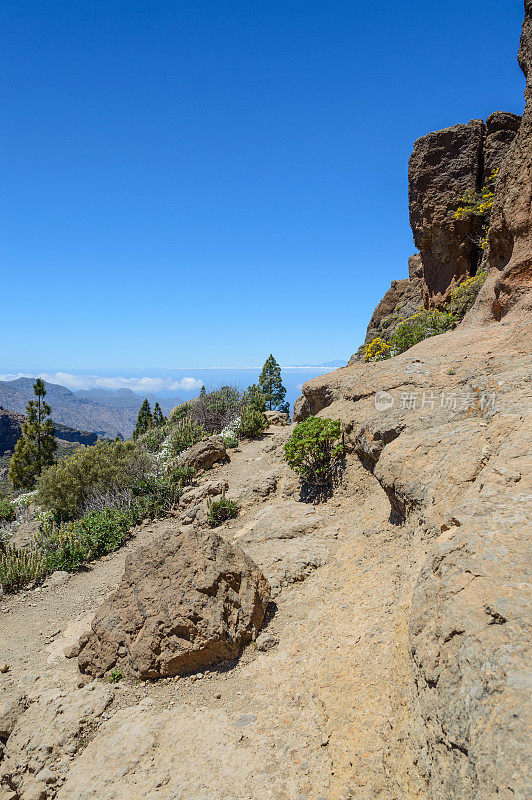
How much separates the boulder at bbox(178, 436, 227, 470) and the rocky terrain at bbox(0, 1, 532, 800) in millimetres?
5117

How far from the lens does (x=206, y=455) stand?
13016mm

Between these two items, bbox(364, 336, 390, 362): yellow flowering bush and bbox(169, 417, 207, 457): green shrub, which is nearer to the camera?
bbox(364, 336, 390, 362): yellow flowering bush

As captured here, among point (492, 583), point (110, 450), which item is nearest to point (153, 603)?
point (492, 583)

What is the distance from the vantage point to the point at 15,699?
4695 millimetres

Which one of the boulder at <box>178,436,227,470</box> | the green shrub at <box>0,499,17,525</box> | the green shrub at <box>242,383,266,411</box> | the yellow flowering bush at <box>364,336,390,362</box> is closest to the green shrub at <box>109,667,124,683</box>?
the boulder at <box>178,436,227,470</box>

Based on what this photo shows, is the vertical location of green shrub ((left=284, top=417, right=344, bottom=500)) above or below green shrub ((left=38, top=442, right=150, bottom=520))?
above

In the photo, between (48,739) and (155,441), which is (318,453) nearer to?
(48,739)

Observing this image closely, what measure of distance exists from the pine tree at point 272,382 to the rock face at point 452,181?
35.9 feet

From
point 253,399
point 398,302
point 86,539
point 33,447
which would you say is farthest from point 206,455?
point 33,447

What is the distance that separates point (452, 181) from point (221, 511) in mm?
18174

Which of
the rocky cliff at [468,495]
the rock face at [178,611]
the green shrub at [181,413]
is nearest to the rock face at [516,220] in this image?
the rocky cliff at [468,495]

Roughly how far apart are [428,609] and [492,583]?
506 millimetres

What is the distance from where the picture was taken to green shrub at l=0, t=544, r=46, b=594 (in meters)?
8.38

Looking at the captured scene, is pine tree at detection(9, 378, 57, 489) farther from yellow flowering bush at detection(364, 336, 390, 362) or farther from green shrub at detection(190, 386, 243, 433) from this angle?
yellow flowering bush at detection(364, 336, 390, 362)
